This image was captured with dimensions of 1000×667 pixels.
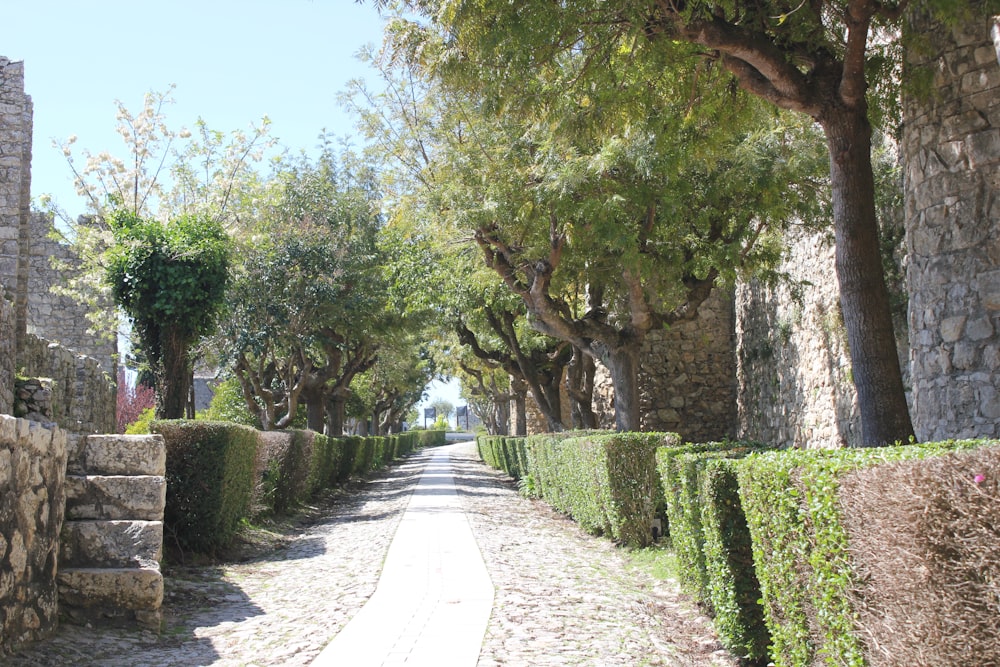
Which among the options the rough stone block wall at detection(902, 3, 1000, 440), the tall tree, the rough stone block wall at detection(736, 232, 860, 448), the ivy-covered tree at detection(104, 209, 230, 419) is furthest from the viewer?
the rough stone block wall at detection(736, 232, 860, 448)

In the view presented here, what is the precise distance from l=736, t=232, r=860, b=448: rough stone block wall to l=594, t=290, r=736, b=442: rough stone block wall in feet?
5.00

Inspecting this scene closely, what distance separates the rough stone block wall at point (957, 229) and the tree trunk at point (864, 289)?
4.33 feet

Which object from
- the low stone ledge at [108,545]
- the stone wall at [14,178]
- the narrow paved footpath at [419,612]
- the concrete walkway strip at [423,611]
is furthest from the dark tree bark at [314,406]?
the low stone ledge at [108,545]

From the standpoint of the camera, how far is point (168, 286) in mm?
10930

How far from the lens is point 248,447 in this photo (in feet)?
32.5

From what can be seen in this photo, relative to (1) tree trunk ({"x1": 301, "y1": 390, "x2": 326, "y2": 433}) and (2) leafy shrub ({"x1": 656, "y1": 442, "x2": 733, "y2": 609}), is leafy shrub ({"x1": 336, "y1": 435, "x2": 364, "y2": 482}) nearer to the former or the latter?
(1) tree trunk ({"x1": 301, "y1": 390, "x2": 326, "y2": 433})

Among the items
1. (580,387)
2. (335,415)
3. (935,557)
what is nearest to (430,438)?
(335,415)

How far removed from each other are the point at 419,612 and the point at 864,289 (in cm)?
378

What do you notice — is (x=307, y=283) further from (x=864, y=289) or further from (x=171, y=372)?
(x=864, y=289)

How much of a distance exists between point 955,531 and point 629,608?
4194mm

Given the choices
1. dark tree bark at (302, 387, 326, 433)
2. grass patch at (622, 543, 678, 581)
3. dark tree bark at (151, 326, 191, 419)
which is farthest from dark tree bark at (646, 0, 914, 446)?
dark tree bark at (302, 387, 326, 433)

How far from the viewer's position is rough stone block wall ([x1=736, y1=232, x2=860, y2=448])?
1239cm

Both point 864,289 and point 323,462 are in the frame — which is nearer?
point 864,289

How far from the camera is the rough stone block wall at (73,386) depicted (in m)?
11.1
